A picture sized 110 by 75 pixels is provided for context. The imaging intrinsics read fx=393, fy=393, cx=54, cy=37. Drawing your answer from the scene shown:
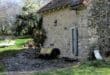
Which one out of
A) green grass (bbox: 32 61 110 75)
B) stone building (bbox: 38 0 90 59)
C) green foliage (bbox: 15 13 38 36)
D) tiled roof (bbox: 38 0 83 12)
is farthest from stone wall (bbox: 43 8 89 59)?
green foliage (bbox: 15 13 38 36)

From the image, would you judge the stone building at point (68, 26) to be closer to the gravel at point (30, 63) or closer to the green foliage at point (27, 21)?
the gravel at point (30, 63)

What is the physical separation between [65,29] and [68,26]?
64cm

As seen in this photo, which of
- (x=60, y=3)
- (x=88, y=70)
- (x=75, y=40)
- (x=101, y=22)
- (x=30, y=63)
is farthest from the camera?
(x=60, y=3)

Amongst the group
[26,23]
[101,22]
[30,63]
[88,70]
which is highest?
[101,22]

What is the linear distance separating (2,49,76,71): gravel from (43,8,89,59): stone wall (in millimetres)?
1373

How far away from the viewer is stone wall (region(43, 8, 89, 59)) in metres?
28.1

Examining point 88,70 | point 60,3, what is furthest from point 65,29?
point 88,70

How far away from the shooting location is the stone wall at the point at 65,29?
92.1ft

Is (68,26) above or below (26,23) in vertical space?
below

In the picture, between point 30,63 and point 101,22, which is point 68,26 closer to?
point 101,22

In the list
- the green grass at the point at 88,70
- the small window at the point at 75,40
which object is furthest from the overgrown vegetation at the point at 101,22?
the green grass at the point at 88,70

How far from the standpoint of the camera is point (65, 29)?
103 feet

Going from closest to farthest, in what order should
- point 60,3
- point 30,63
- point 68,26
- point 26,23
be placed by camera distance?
1. point 30,63
2. point 68,26
3. point 60,3
4. point 26,23

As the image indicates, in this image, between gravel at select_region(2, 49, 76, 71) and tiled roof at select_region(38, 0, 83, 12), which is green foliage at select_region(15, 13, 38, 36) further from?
tiled roof at select_region(38, 0, 83, 12)
